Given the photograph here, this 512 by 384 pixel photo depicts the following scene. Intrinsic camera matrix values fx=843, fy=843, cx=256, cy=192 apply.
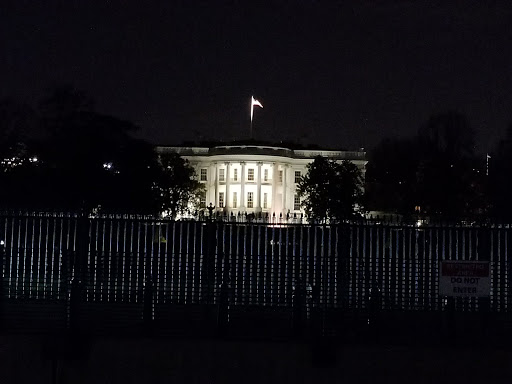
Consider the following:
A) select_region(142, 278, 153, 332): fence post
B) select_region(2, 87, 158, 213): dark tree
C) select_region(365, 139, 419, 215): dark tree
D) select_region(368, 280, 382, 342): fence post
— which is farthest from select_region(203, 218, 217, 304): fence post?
select_region(365, 139, 419, 215): dark tree

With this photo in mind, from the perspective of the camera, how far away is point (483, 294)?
14.5 meters

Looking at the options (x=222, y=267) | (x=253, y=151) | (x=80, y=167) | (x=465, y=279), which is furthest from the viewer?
(x=253, y=151)

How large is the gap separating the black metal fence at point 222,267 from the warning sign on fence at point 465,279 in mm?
253

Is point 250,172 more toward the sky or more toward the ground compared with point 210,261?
more toward the sky

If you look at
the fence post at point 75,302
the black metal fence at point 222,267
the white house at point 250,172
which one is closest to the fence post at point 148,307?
the black metal fence at point 222,267

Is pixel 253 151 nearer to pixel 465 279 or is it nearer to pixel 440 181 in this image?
pixel 440 181

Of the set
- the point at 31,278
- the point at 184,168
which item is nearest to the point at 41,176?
the point at 31,278

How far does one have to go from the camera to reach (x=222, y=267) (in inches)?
586

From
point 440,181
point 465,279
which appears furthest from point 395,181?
point 465,279

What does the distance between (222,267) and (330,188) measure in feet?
273

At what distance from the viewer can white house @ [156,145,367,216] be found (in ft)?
413

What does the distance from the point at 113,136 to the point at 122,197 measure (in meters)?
6.30

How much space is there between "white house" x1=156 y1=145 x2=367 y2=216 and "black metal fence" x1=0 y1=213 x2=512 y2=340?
109 m

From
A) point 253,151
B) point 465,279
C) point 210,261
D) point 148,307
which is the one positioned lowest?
point 148,307
